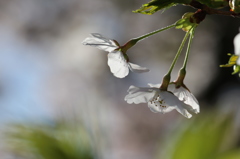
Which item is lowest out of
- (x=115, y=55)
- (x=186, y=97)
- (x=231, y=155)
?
(x=231, y=155)

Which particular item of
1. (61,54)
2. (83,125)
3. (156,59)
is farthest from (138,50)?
(83,125)

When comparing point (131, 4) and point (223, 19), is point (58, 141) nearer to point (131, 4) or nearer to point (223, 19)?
point (223, 19)

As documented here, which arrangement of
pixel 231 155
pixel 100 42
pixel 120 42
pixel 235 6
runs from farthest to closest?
1. pixel 120 42
2. pixel 231 155
3. pixel 100 42
4. pixel 235 6

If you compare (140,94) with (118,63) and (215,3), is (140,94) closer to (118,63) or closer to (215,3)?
(118,63)

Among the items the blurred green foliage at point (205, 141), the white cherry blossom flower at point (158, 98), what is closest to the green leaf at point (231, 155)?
the blurred green foliage at point (205, 141)

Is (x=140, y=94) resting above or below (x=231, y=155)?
above

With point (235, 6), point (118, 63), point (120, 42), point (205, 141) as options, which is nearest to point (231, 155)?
point (205, 141)

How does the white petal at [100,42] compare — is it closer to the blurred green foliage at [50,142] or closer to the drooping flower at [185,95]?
the drooping flower at [185,95]
